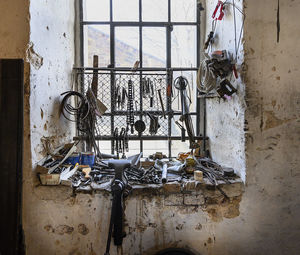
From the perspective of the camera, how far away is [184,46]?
2.80 meters

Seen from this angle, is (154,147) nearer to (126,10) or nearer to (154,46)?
(154,46)

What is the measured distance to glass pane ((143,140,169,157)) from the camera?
2.82m

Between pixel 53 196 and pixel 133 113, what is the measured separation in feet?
3.74

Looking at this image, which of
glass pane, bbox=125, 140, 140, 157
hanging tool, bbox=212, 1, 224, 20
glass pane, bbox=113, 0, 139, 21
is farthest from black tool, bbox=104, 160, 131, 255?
glass pane, bbox=113, 0, 139, 21

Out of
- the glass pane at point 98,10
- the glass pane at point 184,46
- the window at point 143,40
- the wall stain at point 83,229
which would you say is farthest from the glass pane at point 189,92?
the wall stain at point 83,229

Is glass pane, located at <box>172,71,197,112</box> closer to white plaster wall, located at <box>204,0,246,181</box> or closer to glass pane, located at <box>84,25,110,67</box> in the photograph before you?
white plaster wall, located at <box>204,0,246,181</box>

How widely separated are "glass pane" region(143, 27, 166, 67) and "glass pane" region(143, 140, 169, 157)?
0.88 m

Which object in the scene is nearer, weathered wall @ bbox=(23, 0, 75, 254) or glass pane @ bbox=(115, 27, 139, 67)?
weathered wall @ bbox=(23, 0, 75, 254)

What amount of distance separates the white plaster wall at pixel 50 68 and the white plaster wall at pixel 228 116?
4.89 feet

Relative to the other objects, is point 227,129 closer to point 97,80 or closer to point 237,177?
point 237,177

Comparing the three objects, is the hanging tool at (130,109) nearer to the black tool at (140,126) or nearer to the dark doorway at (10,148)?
the black tool at (140,126)

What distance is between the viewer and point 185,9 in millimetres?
2775

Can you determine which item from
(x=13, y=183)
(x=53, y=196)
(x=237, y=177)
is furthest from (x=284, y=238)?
(x=13, y=183)

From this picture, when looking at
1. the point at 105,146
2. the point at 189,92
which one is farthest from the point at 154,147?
the point at 189,92
